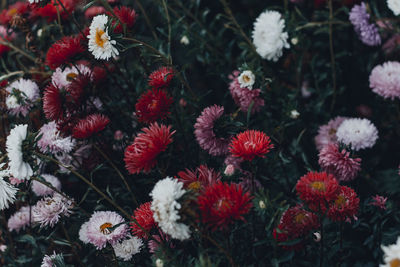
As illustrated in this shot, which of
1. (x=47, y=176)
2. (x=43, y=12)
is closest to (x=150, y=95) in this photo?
(x=47, y=176)

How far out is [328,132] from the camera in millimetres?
1632

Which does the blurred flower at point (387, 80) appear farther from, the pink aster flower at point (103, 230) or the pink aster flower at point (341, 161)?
the pink aster flower at point (103, 230)

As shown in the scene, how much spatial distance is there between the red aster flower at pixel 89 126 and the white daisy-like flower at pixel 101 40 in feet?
0.65

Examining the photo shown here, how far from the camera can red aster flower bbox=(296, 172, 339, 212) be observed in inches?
38.1

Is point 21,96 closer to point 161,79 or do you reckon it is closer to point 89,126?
point 89,126

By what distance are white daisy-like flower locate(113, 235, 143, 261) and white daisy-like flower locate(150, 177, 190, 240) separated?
0.34m

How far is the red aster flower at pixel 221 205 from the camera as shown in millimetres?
848

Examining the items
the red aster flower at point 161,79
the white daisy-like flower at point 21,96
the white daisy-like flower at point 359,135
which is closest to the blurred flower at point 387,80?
the white daisy-like flower at point 359,135

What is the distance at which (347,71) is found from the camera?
6.14 feet

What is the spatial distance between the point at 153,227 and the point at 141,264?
0.29m

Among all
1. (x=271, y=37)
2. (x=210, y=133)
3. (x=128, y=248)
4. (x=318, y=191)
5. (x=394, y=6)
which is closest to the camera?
(x=318, y=191)

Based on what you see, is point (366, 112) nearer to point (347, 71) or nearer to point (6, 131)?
point (347, 71)

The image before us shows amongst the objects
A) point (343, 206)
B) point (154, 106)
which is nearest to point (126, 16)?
point (154, 106)

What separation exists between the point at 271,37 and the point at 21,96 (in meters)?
0.91
